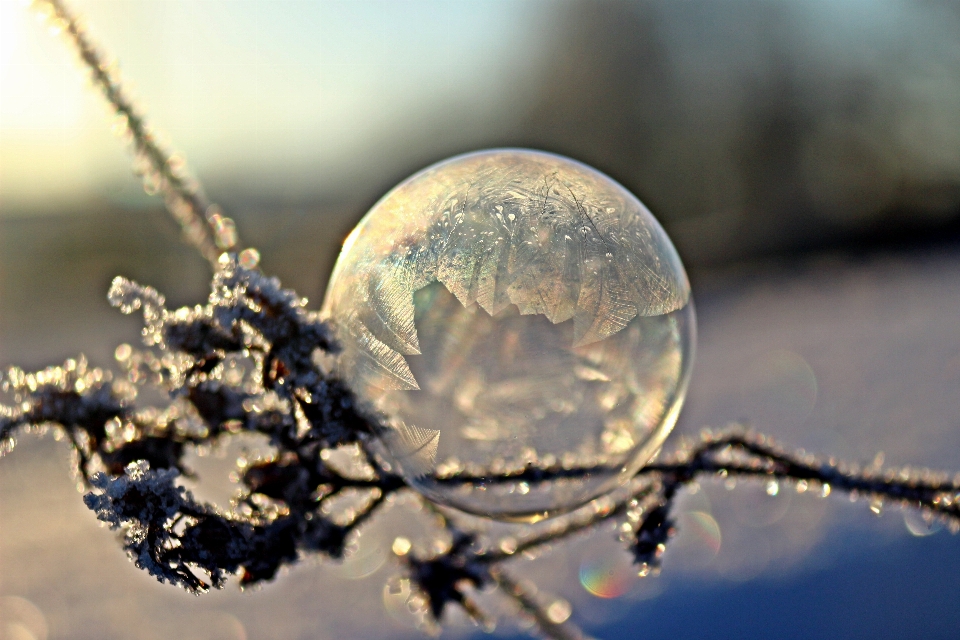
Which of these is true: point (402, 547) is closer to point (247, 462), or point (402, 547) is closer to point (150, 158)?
point (247, 462)

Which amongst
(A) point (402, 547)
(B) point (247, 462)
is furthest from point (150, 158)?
(A) point (402, 547)

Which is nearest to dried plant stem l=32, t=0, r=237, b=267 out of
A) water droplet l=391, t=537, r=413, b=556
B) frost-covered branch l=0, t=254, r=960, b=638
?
frost-covered branch l=0, t=254, r=960, b=638

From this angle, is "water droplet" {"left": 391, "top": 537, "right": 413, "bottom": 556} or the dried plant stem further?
"water droplet" {"left": 391, "top": 537, "right": 413, "bottom": 556}

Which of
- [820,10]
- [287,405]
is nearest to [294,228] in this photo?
[820,10]

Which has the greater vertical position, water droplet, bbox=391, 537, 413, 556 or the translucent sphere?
the translucent sphere

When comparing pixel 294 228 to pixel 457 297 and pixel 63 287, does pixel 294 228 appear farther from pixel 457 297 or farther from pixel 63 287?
pixel 457 297

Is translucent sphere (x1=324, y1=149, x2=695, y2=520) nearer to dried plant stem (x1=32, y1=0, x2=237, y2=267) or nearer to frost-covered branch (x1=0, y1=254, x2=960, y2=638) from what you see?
frost-covered branch (x1=0, y1=254, x2=960, y2=638)
